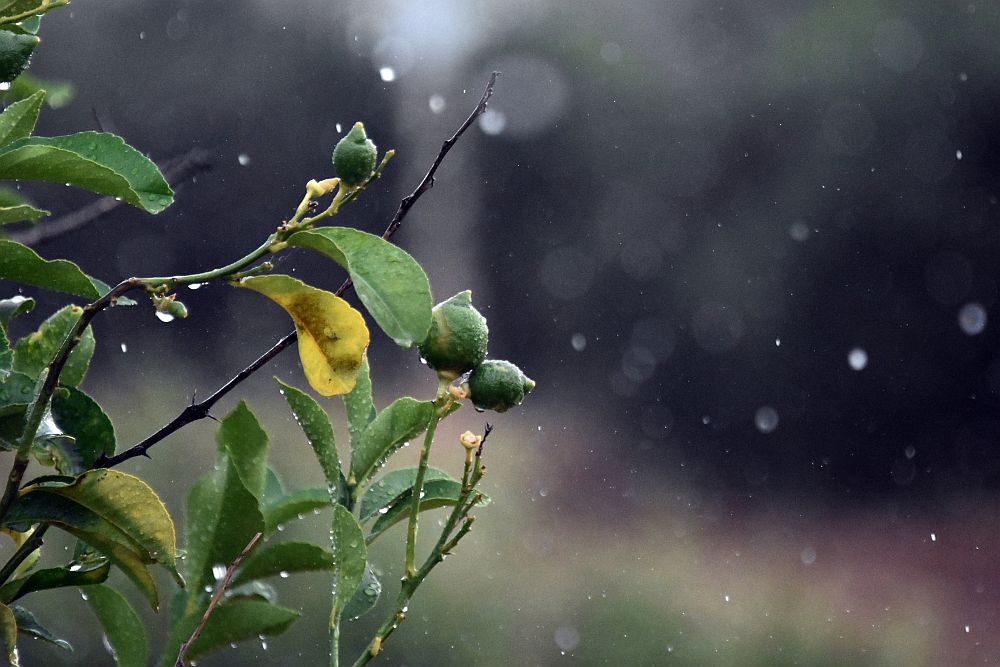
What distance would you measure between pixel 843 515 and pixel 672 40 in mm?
3537

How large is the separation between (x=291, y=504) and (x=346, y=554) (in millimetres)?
80

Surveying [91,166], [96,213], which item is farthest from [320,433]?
[96,213]

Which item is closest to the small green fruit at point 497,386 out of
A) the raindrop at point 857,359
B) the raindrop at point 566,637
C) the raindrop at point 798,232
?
the raindrop at point 566,637

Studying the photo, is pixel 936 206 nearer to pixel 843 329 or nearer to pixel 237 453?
pixel 843 329

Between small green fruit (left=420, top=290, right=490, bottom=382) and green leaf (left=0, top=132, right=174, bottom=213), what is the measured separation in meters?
0.12

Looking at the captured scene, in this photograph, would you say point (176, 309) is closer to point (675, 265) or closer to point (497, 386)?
point (497, 386)

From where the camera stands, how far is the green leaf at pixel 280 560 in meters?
0.39

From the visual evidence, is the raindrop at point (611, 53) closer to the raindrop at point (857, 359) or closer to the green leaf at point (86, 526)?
the raindrop at point (857, 359)

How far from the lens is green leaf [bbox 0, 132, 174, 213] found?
35 centimetres

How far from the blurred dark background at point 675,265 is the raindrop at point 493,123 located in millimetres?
40

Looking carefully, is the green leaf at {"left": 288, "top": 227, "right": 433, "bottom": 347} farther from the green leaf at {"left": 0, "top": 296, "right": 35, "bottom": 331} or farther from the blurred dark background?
the blurred dark background

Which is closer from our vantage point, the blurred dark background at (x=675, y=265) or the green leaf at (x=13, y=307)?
the green leaf at (x=13, y=307)

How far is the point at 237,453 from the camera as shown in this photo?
1.19 feet

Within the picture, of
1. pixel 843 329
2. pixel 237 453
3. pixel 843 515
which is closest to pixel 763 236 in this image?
pixel 843 329
